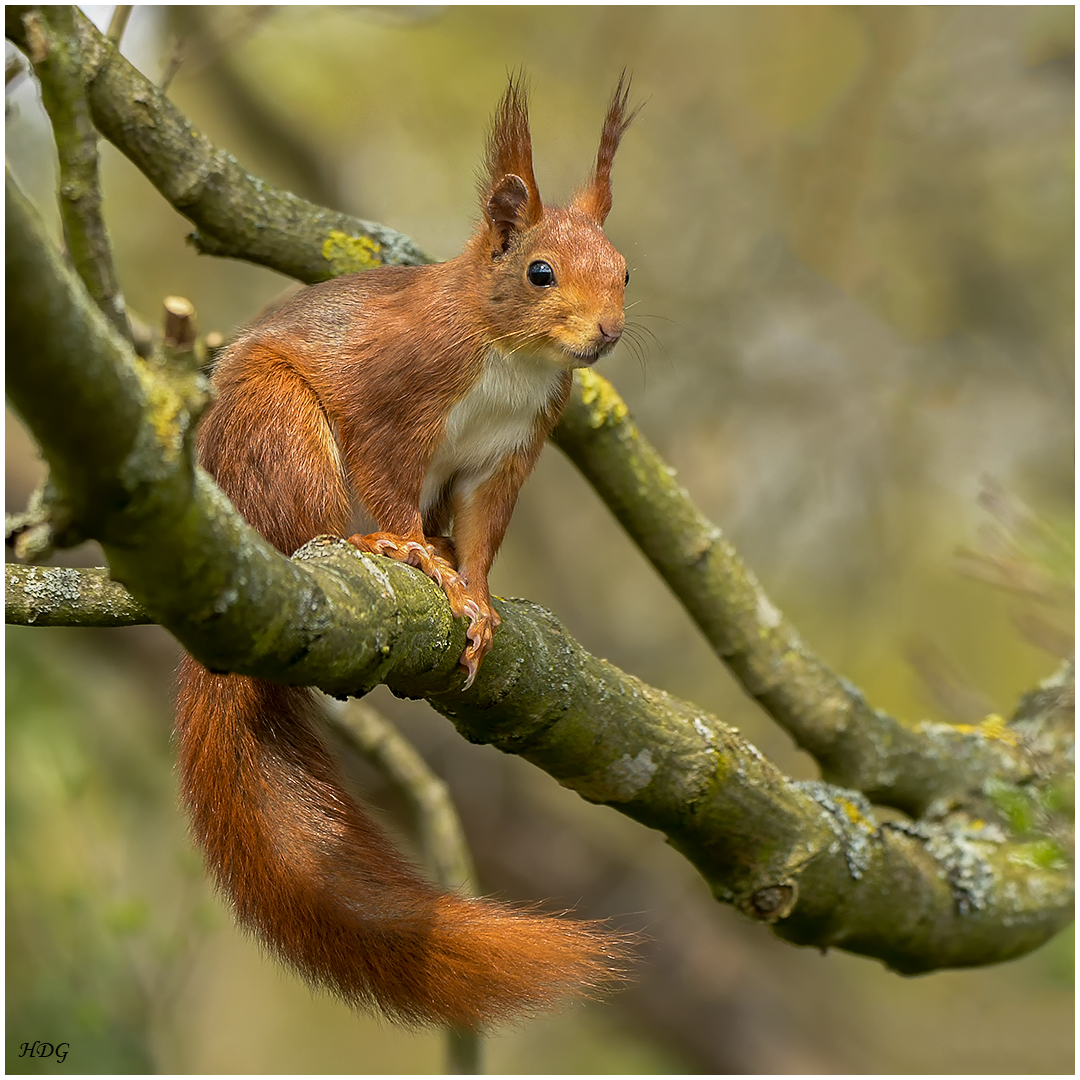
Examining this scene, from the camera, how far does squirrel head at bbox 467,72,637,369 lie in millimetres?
2469

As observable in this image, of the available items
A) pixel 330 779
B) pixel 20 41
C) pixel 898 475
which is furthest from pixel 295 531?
pixel 898 475

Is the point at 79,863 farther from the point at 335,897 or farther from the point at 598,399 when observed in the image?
the point at 335,897

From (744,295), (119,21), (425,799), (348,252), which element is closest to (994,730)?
(425,799)

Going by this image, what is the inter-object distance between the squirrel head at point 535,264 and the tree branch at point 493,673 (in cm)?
59

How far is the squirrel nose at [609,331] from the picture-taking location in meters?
2.42

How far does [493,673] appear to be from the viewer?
1.98 m

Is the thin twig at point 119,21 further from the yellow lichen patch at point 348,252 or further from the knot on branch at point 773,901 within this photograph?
the knot on branch at point 773,901

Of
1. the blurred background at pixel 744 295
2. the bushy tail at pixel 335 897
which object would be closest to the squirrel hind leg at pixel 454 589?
the bushy tail at pixel 335 897

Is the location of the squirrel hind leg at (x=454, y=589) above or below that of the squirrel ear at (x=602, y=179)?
below

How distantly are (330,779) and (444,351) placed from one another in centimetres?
95

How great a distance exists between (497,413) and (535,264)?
13.3 inches

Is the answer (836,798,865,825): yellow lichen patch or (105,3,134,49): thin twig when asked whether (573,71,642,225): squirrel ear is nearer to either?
(105,3,134,49): thin twig

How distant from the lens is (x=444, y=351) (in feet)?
8.26

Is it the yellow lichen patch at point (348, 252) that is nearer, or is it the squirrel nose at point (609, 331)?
the squirrel nose at point (609, 331)
